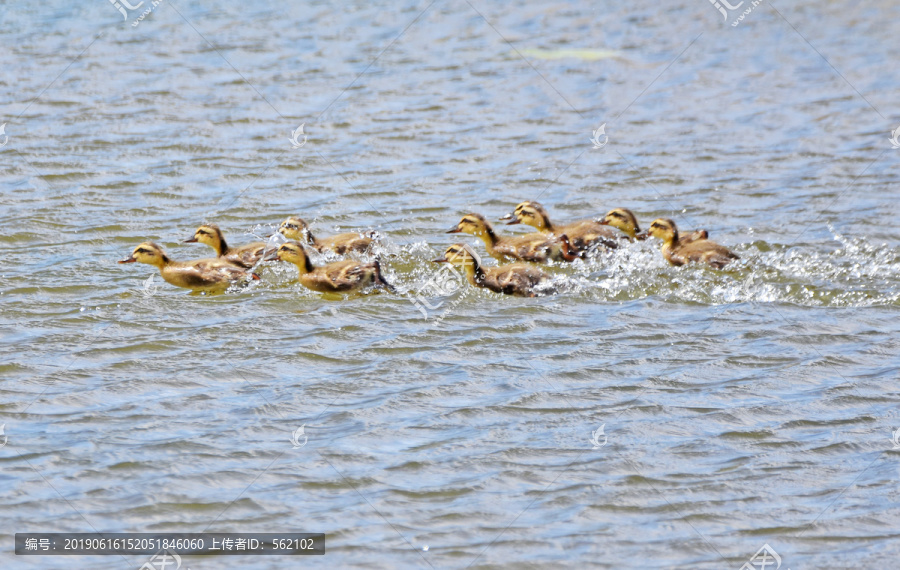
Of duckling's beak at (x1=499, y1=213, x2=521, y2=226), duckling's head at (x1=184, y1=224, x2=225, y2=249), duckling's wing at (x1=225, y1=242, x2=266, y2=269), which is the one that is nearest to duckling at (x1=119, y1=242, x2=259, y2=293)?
duckling's wing at (x1=225, y1=242, x2=266, y2=269)

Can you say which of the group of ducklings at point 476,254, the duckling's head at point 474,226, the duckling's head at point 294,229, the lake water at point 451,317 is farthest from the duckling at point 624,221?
the duckling's head at point 294,229

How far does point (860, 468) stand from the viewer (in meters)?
5.84

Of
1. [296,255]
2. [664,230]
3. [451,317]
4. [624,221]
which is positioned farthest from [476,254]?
[664,230]

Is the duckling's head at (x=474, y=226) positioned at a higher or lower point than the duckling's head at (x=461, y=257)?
higher

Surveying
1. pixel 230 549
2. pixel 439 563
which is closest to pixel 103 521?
pixel 230 549

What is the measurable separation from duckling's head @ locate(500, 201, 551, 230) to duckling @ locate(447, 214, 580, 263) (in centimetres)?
10

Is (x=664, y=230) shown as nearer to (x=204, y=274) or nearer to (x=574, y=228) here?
(x=574, y=228)

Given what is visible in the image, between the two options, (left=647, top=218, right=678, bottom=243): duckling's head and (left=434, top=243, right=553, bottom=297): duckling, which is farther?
(left=647, top=218, right=678, bottom=243): duckling's head

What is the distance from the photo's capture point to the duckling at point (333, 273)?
8500 millimetres

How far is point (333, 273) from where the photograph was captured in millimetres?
8562

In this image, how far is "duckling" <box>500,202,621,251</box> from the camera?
30.6ft

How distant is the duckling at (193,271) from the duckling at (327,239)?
748 mm

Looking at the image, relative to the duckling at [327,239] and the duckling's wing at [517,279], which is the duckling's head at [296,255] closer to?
the duckling at [327,239]

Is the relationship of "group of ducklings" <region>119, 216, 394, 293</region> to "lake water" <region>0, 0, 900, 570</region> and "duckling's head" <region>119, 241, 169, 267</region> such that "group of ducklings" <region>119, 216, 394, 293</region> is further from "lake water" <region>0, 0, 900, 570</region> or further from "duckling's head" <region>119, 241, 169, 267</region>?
"lake water" <region>0, 0, 900, 570</region>
